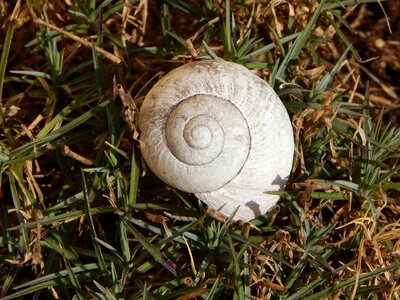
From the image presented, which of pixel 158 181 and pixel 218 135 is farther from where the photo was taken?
pixel 158 181

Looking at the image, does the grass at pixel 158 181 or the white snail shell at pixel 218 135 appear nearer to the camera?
the white snail shell at pixel 218 135

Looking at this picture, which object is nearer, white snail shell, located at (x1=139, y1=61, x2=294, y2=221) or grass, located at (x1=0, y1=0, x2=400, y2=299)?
white snail shell, located at (x1=139, y1=61, x2=294, y2=221)

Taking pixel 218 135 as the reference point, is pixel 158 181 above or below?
below

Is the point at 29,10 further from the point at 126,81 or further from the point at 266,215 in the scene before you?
the point at 266,215

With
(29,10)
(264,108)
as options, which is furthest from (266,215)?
(29,10)
